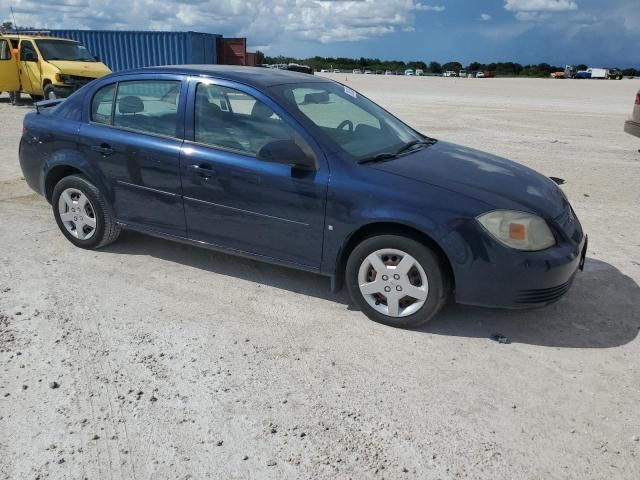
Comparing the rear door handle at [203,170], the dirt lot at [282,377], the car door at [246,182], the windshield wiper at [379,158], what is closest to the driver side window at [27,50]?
the dirt lot at [282,377]

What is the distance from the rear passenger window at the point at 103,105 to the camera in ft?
15.4

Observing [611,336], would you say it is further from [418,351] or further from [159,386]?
[159,386]

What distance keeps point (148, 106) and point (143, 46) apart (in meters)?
23.7

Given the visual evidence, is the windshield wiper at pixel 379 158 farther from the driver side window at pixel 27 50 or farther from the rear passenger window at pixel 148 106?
the driver side window at pixel 27 50

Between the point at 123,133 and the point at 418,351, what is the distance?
292cm

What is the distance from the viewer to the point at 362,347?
3.54 meters

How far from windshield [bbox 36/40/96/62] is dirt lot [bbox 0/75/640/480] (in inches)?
492

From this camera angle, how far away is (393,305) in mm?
3727

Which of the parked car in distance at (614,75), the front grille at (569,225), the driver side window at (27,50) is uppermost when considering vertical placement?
the parked car in distance at (614,75)

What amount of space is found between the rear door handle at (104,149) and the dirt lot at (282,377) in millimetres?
924

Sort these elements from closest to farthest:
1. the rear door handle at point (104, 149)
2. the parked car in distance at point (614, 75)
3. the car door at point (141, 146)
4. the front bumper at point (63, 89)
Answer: the car door at point (141, 146) < the rear door handle at point (104, 149) < the front bumper at point (63, 89) < the parked car in distance at point (614, 75)

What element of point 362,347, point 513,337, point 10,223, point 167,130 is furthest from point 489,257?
point 10,223

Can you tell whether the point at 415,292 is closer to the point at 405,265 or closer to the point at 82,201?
the point at 405,265

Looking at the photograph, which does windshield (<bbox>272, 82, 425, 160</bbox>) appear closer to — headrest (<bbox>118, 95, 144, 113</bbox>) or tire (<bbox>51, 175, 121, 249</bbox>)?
headrest (<bbox>118, 95, 144, 113</bbox>)
